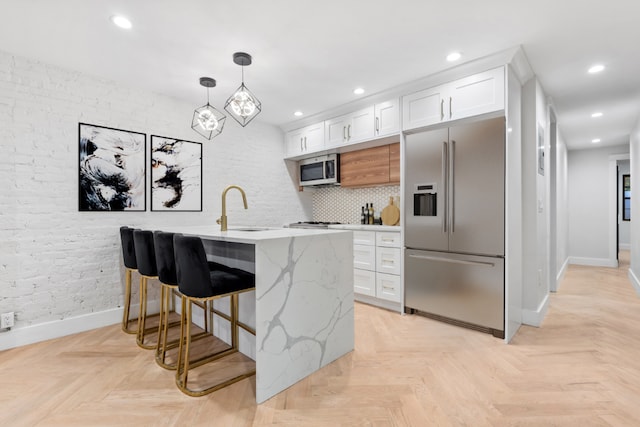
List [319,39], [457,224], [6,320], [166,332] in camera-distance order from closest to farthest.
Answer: [166,332] → [319,39] → [6,320] → [457,224]

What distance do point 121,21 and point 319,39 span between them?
1412mm

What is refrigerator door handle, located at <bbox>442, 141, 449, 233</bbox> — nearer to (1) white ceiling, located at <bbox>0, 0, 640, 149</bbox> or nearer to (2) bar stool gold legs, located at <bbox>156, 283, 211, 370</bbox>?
(1) white ceiling, located at <bbox>0, 0, 640, 149</bbox>

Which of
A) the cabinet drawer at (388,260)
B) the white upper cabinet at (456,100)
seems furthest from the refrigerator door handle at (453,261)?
the white upper cabinet at (456,100)

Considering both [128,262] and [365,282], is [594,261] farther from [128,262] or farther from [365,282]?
[128,262]

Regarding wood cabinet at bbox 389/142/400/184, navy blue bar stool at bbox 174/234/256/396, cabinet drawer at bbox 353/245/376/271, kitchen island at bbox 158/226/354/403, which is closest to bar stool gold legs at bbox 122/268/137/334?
kitchen island at bbox 158/226/354/403

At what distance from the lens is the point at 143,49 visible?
2.55m

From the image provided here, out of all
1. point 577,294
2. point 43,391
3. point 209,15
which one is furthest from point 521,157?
point 43,391

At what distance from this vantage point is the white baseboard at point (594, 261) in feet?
19.7

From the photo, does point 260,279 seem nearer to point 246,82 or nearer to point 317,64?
point 317,64

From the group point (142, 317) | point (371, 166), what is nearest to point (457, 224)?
point (371, 166)

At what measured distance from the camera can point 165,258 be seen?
2.18 m

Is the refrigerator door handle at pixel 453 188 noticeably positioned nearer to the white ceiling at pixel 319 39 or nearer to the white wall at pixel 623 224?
the white ceiling at pixel 319 39

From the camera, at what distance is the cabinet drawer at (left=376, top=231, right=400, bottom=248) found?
11.3 ft

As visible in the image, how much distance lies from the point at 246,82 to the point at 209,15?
3.63ft
